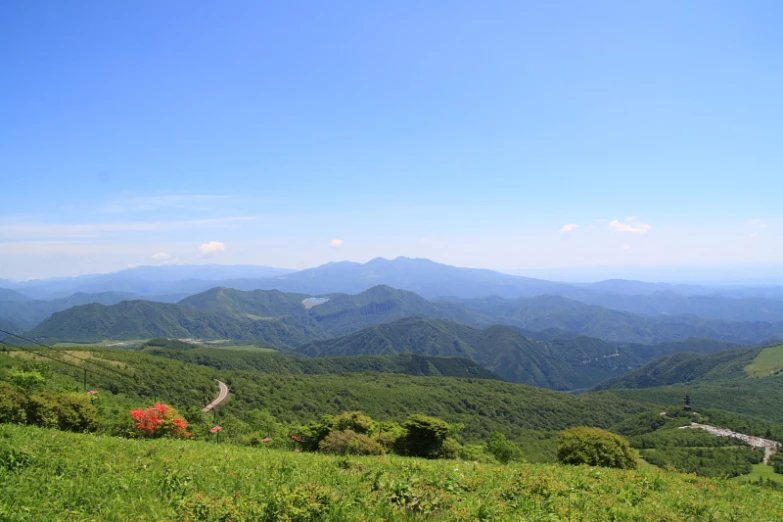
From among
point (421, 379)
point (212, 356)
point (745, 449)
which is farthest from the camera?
point (212, 356)

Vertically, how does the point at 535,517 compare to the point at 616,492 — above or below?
above

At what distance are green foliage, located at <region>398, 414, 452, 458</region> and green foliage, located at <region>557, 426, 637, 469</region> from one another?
644cm

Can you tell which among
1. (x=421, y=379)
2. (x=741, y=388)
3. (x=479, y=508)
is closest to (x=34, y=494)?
(x=479, y=508)

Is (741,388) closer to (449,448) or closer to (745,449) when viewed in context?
(745,449)

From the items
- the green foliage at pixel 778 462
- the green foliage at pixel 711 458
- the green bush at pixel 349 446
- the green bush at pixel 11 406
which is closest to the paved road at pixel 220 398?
the green bush at pixel 11 406

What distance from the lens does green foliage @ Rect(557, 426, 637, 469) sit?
19609 mm

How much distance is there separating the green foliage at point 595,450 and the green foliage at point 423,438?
21.1 feet

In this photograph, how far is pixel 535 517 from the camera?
7766mm

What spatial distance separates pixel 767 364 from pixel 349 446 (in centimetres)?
24306

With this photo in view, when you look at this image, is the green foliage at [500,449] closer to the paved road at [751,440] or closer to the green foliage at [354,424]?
the green foliage at [354,424]

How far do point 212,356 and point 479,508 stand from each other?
17278 centimetres

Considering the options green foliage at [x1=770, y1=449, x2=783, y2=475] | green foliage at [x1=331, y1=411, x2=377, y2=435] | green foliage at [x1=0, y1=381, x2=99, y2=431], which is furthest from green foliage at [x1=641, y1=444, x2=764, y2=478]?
green foliage at [x1=0, y1=381, x2=99, y2=431]

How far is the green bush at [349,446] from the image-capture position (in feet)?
61.9

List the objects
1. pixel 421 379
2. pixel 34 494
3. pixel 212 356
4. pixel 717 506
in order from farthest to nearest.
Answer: pixel 212 356, pixel 421 379, pixel 717 506, pixel 34 494
